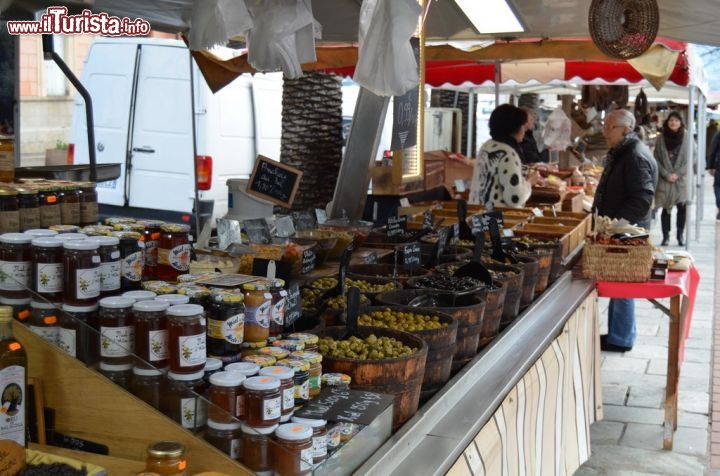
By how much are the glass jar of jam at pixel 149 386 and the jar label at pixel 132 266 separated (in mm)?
407

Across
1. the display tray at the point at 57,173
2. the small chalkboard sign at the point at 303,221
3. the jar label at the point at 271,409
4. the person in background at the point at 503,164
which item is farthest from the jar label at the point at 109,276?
the person in background at the point at 503,164

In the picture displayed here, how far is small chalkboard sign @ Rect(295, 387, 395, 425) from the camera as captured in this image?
205 centimetres

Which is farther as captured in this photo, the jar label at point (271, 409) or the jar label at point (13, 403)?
the jar label at point (271, 409)

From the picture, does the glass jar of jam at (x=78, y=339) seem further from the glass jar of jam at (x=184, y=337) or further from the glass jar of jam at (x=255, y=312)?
the glass jar of jam at (x=255, y=312)

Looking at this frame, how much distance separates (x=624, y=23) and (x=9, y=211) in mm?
3995

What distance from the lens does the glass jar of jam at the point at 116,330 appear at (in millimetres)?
1949

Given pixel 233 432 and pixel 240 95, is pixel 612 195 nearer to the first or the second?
pixel 240 95

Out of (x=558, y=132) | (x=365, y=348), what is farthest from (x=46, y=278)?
(x=558, y=132)

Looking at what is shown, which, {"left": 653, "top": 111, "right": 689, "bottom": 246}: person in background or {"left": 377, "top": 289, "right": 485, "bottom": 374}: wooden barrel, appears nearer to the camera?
{"left": 377, "top": 289, "right": 485, "bottom": 374}: wooden barrel

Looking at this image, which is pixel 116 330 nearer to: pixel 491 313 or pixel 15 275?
pixel 15 275

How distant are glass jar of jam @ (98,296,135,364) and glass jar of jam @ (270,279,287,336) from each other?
0.50 metres

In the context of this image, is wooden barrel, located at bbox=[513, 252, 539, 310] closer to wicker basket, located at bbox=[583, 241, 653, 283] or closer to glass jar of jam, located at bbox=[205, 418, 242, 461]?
wicker basket, located at bbox=[583, 241, 653, 283]

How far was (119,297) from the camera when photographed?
2.02 metres

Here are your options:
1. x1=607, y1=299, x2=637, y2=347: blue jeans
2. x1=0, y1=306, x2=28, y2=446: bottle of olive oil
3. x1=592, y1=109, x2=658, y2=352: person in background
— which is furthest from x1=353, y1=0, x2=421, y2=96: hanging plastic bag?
x1=607, y1=299, x2=637, y2=347: blue jeans
